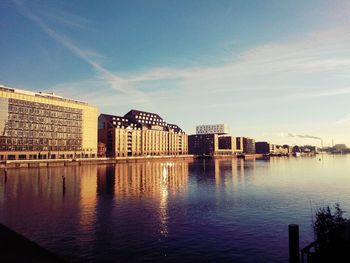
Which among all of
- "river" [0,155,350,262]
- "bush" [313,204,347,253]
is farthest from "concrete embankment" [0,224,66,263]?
"bush" [313,204,347,253]

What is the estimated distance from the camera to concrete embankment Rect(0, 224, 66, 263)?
Answer: 2639 centimetres

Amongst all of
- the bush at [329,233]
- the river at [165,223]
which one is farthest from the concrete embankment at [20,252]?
the bush at [329,233]

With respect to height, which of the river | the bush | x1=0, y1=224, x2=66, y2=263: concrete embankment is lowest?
the river

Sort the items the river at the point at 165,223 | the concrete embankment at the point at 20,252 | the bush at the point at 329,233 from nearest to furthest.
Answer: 1. the bush at the point at 329,233
2. the concrete embankment at the point at 20,252
3. the river at the point at 165,223

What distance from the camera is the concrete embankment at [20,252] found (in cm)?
2639

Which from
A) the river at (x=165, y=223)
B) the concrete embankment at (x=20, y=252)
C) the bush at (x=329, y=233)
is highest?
the bush at (x=329, y=233)

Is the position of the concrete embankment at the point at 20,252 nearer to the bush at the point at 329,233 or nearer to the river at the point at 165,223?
the river at the point at 165,223

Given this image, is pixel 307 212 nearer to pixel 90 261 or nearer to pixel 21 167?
pixel 90 261

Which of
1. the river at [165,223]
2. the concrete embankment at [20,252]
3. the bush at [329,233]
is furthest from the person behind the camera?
the river at [165,223]

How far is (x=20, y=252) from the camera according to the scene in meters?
28.0

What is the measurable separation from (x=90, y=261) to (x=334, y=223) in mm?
22058

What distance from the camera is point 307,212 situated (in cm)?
5528

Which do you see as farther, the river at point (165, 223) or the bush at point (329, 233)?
the river at point (165, 223)

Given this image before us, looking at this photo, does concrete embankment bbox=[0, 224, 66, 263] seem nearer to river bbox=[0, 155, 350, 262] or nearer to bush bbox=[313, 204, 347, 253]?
river bbox=[0, 155, 350, 262]
